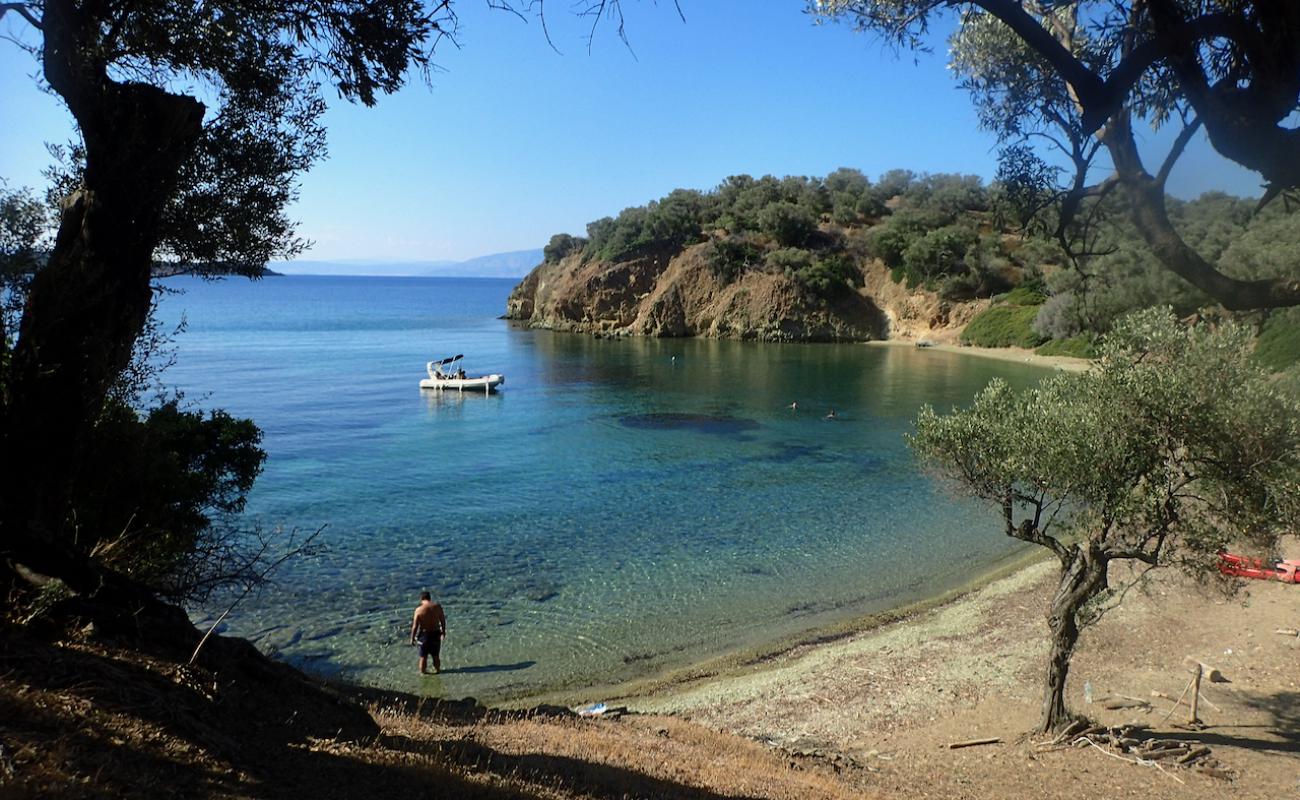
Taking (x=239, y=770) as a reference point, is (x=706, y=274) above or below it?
above

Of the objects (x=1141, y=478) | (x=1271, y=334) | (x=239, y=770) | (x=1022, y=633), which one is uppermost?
(x=1271, y=334)

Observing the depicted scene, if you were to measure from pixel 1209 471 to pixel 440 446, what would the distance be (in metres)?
31.1

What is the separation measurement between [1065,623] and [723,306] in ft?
273

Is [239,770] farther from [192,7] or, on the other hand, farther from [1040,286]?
[1040,286]

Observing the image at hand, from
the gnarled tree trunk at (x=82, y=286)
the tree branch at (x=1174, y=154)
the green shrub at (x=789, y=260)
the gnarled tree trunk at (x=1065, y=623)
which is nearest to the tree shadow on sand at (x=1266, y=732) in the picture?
the gnarled tree trunk at (x=1065, y=623)

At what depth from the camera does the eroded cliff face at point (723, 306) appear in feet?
292

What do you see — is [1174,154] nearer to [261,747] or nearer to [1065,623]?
[261,747]

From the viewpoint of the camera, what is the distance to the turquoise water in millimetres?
17031

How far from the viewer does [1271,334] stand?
118 feet

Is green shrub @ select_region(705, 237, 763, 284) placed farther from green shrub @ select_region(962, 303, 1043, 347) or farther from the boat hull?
the boat hull

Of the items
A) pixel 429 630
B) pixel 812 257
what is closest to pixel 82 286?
pixel 429 630

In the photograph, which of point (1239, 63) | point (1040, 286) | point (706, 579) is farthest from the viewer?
point (1040, 286)

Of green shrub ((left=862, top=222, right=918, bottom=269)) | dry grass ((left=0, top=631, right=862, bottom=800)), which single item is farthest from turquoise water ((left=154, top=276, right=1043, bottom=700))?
green shrub ((left=862, top=222, right=918, bottom=269))

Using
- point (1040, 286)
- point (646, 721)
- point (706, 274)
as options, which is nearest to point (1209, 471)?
point (646, 721)
